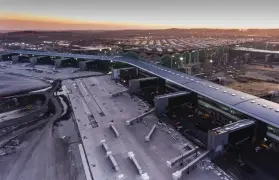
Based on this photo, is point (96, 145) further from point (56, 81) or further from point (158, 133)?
point (56, 81)

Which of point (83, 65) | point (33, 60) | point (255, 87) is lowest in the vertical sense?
point (255, 87)

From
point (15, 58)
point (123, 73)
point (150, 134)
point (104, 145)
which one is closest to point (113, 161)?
point (104, 145)

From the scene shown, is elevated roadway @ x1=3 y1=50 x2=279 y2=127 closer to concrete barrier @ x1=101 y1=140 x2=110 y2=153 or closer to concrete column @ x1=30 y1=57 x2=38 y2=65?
concrete barrier @ x1=101 y1=140 x2=110 y2=153

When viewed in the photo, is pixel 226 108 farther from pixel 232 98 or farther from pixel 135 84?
pixel 135 84

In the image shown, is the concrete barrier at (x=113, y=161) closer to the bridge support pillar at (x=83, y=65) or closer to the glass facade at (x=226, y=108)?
the glass facade at (x=226, y=108)

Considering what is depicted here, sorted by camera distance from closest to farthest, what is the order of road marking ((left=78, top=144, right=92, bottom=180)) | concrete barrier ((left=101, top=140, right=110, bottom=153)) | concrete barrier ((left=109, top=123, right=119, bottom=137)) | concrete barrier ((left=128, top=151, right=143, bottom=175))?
road marking ((left=78, top=144, right=92, bottom=180)) → concrete barrier ((left=128, top=151, right=143, bottom=175)) → concrete barrier ((left=101, top=140, right=110, bottom=153)) → concrete barrier ((left=109, top=123, right=119, bottom=137))

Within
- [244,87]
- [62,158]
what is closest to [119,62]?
[244,87]

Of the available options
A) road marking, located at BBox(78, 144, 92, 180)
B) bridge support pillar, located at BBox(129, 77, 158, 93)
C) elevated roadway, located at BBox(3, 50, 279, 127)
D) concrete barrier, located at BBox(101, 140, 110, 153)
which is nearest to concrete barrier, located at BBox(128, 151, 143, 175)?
concrete barrier, located at BBox(101, 140, 110, 153)

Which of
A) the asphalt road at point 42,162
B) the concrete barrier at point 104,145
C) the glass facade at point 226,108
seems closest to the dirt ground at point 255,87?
the glass facade at point 226,108

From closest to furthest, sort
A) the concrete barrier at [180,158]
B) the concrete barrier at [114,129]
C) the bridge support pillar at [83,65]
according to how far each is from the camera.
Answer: the concrete barrier at [180,158]
the concrete barrier at [114,129]
the bridge support pillar at [83,65]

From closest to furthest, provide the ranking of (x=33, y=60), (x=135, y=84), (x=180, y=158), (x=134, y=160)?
1. (x=180, y=158)
2. (x=134, y=160)
3. (x=135, y=84)
4. (x=33, y=60)

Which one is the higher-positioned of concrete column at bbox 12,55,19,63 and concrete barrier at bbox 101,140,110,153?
concrete column at bbox 12,55,19,63

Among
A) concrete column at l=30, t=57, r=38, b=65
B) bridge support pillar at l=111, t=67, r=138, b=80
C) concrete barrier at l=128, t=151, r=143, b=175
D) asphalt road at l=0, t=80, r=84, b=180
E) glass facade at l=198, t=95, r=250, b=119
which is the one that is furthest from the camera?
concrete column at l=30, t=57, r=38, b=65
